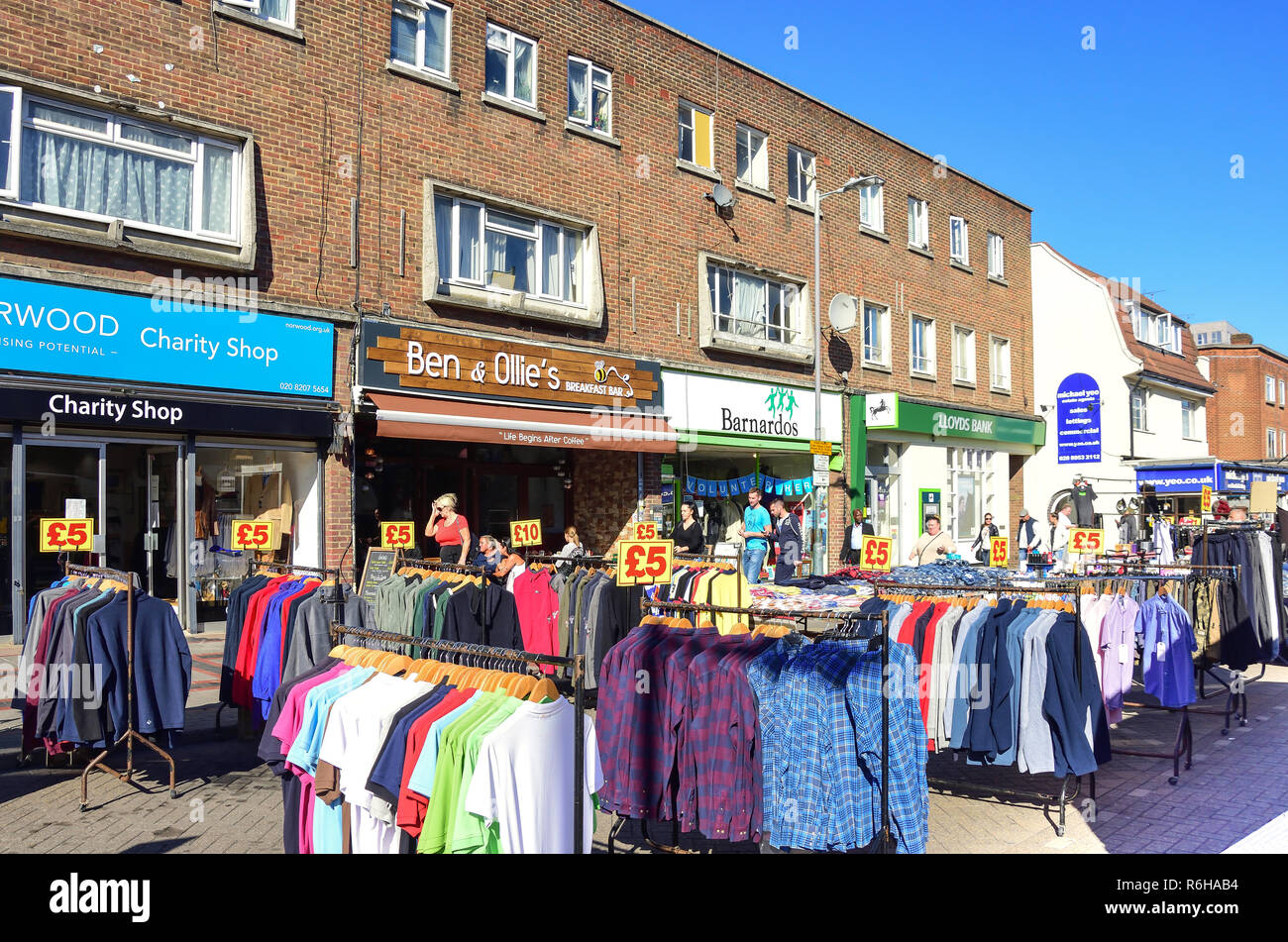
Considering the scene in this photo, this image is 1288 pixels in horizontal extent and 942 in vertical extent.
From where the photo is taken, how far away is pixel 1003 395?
28.0m

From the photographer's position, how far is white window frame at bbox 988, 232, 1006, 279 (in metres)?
27.8

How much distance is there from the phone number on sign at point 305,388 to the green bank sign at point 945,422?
44.1 feet

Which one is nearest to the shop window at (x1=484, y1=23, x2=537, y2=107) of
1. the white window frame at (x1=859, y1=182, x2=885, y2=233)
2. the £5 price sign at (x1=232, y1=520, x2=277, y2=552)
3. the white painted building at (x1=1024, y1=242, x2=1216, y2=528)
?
the £5 price sign at (x1=232, y1=520, x2=277, y2=552)

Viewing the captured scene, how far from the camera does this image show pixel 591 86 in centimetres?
1725

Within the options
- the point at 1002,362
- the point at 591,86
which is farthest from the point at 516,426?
the point at 1002,362

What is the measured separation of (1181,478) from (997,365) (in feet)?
21.6

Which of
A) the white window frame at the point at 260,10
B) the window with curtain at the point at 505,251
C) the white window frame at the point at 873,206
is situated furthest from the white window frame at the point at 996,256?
the white window frame at the point at 260,10

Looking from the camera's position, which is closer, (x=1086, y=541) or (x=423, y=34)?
(x=1086, y=541)

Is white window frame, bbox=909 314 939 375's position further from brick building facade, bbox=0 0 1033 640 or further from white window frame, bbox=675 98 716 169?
white window frame, bbox=675 98 716 169

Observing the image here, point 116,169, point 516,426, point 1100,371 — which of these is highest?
point 1100,371

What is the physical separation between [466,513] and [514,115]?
269 inches

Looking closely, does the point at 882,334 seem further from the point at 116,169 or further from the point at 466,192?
the point at 116,169

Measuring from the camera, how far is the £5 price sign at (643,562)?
6609 millimetres
